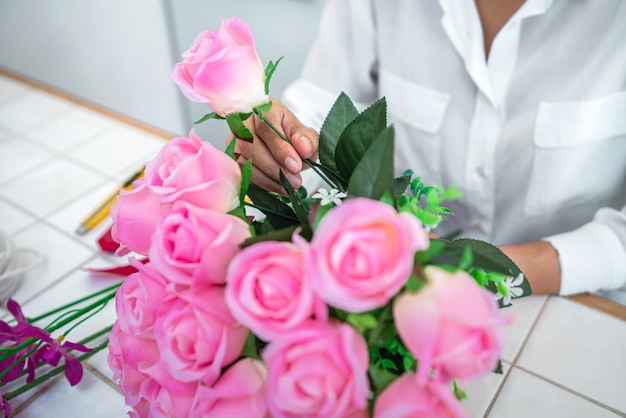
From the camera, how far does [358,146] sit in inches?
12.2

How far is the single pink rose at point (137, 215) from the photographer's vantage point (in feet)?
0.91

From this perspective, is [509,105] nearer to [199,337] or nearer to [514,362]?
[514,362]

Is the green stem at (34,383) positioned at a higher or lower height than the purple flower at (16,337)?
lower

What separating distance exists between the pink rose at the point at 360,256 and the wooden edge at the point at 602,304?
1.28 feet

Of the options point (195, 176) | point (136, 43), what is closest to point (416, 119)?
point (195, 176)

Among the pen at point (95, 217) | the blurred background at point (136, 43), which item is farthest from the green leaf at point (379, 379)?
the blurred background at point (136, 43)

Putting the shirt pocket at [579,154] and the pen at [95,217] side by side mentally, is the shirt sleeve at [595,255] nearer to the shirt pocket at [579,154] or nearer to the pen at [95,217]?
the shirt pocket at [579,154]

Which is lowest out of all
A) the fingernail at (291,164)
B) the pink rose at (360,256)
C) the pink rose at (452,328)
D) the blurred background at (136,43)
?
the blurred background at (136,43)

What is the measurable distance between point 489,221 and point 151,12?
0.92 meters

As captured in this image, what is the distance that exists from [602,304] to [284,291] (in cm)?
42

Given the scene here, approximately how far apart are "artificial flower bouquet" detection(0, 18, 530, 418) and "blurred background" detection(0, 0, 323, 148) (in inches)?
31.7

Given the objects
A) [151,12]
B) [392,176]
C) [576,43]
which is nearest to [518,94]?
[576,43]

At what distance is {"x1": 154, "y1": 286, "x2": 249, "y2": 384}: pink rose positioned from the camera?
232mm

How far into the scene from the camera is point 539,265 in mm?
524
